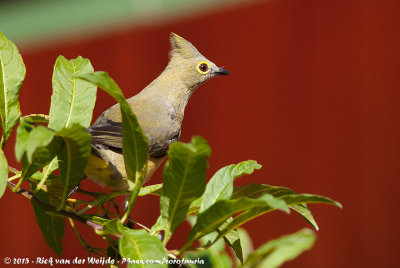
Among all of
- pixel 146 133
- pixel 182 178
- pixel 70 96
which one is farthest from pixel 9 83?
pixel 146 133

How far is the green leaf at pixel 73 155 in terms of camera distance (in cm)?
117

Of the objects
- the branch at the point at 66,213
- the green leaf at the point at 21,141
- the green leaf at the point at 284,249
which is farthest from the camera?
the branch at the point at 66,213

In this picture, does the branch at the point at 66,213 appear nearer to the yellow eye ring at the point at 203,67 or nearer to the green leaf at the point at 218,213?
the green leaf at the point at 218,213

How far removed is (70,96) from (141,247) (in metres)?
0.61

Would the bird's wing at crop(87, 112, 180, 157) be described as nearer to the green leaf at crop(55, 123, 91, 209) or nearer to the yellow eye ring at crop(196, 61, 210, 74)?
the yellow eye ring at crop(196, 61, 210, 74)

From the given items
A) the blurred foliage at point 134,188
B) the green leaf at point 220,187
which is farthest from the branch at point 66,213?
the green leaf at point 220,187

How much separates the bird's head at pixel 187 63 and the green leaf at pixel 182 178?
6.87 ft

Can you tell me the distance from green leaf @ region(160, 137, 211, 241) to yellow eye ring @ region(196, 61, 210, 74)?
A: 214cm

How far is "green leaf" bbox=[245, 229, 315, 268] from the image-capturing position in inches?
34.1

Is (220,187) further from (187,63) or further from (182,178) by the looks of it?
(187,63)

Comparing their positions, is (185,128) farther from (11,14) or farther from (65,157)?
(65,157)

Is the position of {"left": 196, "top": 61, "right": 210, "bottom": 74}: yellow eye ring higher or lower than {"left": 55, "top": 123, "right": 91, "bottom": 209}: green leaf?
lower

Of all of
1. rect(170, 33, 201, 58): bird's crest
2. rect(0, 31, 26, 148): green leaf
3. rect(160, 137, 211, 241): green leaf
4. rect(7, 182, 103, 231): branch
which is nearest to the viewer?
rect(160, 137, 211, 241): green leaf

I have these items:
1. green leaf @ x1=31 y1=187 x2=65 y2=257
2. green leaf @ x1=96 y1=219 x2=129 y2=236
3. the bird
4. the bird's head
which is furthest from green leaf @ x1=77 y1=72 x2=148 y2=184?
the bird's head
